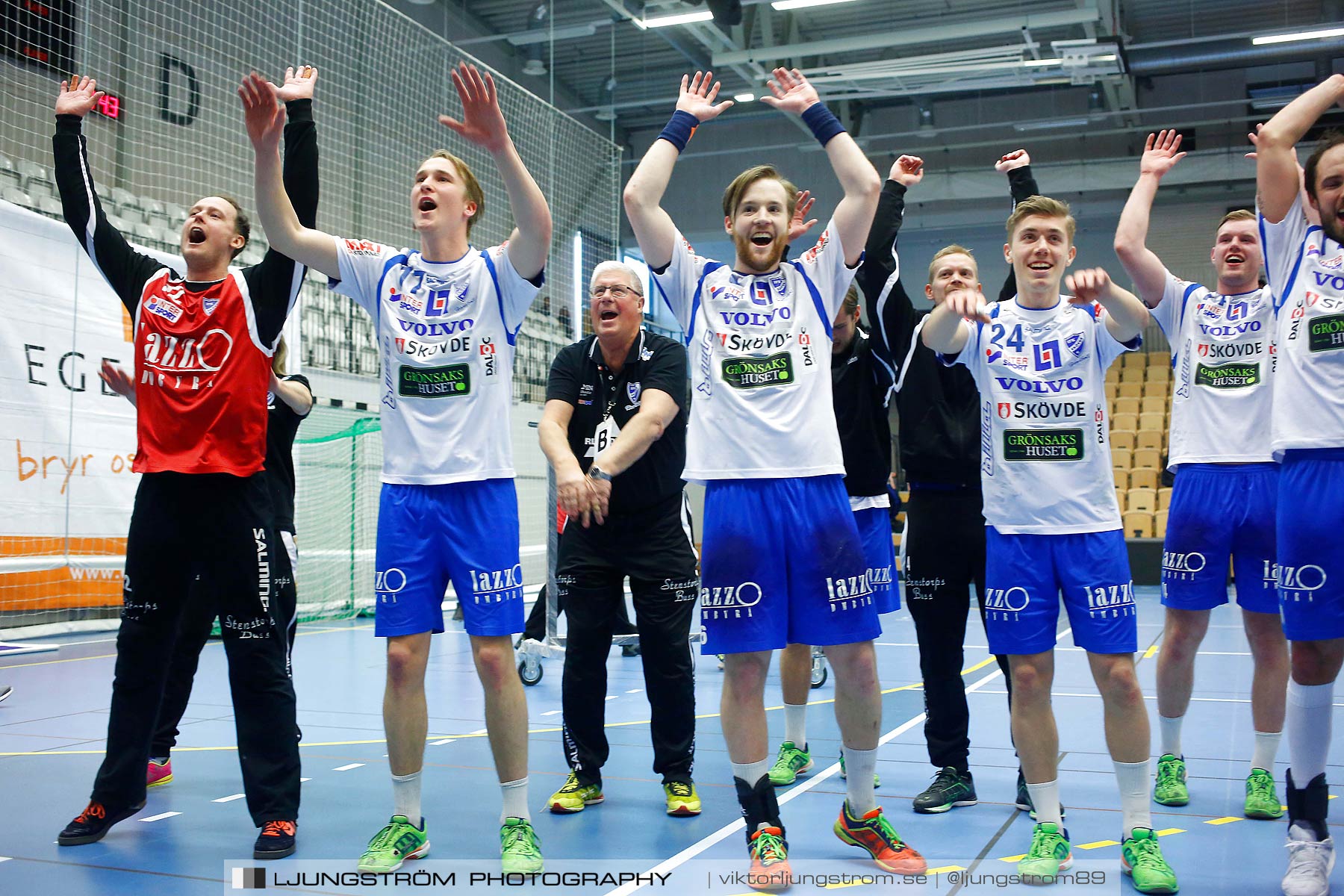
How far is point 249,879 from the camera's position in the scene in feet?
9.36

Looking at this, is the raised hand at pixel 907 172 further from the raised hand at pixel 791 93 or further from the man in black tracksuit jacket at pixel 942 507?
the raised hand at pixel 791 93

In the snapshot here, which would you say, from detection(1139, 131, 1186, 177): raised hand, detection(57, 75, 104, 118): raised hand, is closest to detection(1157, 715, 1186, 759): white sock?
detection(1139, 131, 1186, 177): raised hand

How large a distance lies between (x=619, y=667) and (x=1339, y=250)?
579 cm

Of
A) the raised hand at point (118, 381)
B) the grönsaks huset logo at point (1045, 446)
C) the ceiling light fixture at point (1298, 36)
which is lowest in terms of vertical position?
the grönsaks huset logo at point (1045, 446)

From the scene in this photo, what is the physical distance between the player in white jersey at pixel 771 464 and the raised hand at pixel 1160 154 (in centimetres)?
96

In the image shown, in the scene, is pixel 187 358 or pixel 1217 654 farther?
pixel 1217 654

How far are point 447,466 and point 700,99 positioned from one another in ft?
4.40

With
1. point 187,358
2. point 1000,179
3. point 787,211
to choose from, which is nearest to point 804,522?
point 787,211

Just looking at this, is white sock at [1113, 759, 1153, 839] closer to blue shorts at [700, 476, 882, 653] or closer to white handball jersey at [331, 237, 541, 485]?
blue shorts at [700, 476, 882, 653]

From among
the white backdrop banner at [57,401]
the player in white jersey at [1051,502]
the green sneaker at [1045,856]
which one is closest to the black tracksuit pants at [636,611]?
the player in white jersey at [1051,502]

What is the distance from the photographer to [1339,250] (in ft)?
9.35

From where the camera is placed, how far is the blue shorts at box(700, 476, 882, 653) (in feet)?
9.72

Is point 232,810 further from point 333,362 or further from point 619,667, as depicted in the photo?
point 333,362

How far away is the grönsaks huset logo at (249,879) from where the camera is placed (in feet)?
9.26
